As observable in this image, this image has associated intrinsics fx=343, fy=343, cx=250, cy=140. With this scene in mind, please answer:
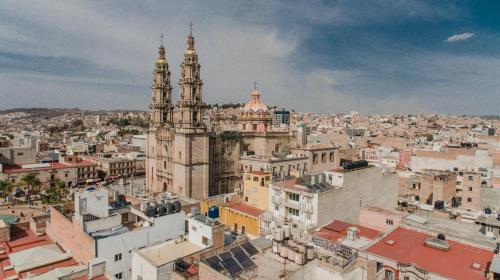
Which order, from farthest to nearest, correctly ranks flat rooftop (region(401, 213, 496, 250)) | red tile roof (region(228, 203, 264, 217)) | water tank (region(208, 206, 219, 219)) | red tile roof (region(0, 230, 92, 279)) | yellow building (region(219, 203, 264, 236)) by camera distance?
water tank (region(208, 206, 219, 219)) → red tile roof (region(228, 203, 264, 217)) → yellow building (region(219, 203, 264, 236)) → flat rooftop (region(401, 213, 496, 250)) → red tile roof (region(0, 230, 92, 279))

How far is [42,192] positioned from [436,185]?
63727mm

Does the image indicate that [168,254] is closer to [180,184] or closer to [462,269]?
[462,269]

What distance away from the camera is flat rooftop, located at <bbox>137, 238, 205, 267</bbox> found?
19903 millimetres

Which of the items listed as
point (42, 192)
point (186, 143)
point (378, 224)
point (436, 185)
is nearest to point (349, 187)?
point (378, 224)

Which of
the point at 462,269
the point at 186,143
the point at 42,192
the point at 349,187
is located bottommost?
the point at 42,192

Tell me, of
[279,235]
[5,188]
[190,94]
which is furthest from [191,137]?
[5,188]

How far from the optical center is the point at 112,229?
24.3 m

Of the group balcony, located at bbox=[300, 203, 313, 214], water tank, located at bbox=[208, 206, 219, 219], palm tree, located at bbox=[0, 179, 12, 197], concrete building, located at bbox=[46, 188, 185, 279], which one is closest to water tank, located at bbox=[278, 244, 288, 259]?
concrete building, located at bbox=[46, 188, 185, 279]

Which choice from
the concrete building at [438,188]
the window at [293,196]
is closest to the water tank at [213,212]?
the window at [293,196]

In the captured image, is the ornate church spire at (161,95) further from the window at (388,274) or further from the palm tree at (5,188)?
the window at (388,274)

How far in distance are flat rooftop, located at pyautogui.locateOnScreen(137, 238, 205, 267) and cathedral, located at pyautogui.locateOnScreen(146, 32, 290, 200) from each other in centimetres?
2296

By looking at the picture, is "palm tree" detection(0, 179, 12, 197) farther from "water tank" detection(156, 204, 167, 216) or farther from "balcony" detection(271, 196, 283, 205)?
"balcony" detection(271, 196, 283, 205)

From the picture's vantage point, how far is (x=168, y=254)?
20.9m

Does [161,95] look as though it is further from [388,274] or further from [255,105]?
[388,274]
